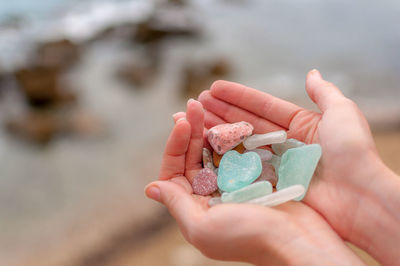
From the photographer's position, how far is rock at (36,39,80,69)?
16.6ft

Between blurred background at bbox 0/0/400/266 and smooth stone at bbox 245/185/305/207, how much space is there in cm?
123

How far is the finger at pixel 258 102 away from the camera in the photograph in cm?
163

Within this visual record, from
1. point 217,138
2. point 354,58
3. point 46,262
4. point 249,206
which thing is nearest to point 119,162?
point 46,262

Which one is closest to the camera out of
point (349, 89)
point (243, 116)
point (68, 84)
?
point (243, 116)

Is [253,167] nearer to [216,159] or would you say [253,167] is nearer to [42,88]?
[216,159]

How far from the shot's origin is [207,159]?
154 centimetres

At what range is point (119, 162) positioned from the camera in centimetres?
342

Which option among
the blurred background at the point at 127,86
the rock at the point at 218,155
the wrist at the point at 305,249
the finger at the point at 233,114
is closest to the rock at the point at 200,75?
the blurred background at the point at 127,86

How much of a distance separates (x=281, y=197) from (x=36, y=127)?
332 centimetres

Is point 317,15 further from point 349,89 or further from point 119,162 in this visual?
point 119,162

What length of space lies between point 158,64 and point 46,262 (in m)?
3.18

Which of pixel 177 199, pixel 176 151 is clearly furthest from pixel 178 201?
pixel 176 151

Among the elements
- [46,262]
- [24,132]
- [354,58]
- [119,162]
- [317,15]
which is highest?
[317,15]

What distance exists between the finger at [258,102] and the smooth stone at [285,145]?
0.12 m
